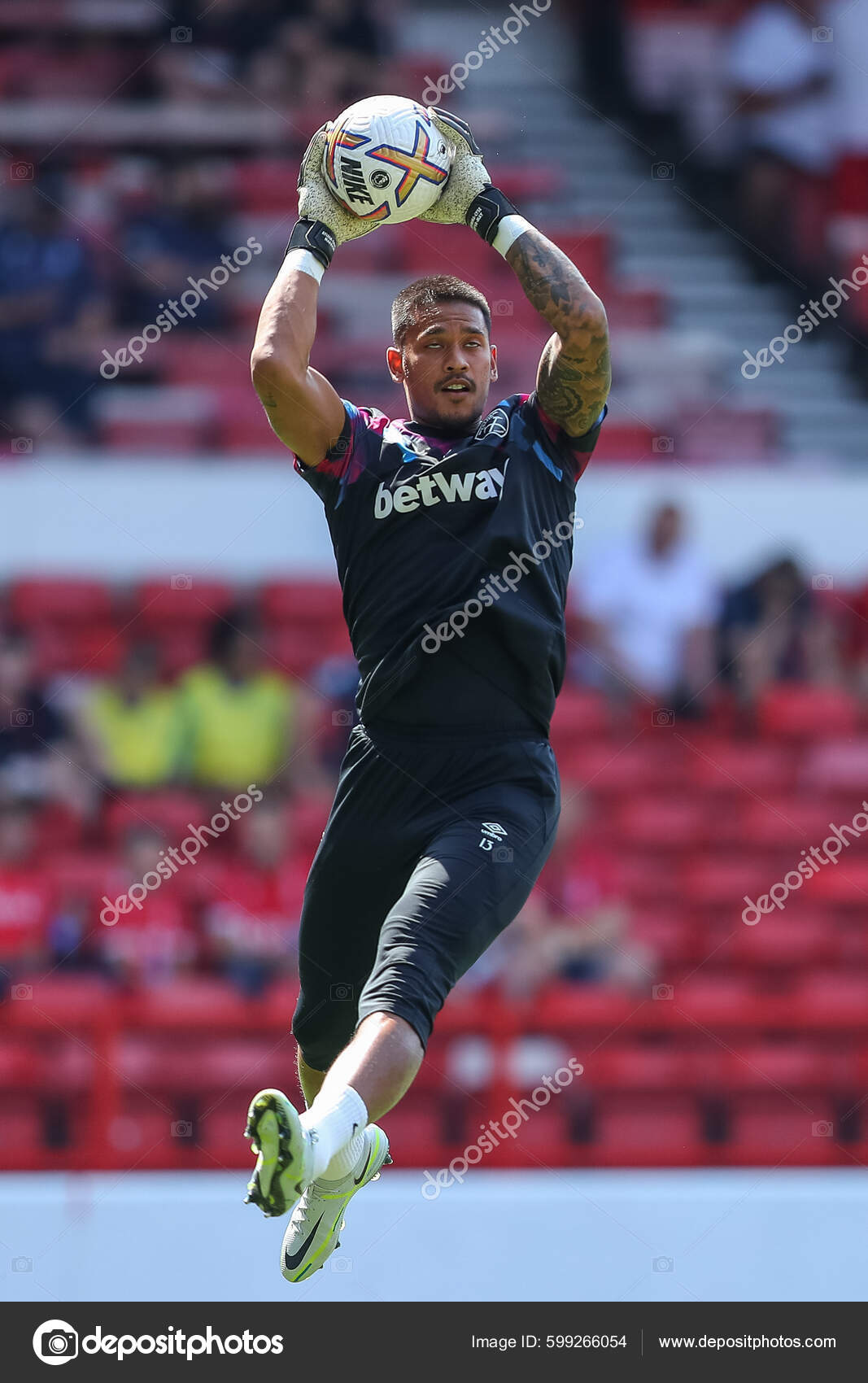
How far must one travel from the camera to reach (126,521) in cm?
1060

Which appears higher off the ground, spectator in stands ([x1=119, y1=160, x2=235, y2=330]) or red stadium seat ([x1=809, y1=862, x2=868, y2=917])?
spectator in stands ([x1=119, y1=160, x2=235, y2=330])

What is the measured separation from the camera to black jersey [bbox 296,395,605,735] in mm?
4645

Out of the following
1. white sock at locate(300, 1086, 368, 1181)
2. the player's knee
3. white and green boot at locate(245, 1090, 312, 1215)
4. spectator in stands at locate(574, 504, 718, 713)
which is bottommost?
white and green boot at locate(245, 1090, 312, 1215)

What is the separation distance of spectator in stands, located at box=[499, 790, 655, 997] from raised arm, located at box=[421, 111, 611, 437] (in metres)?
4.43

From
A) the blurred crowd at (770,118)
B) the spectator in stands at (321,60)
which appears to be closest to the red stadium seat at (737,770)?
the blurred crowd at (770,118)

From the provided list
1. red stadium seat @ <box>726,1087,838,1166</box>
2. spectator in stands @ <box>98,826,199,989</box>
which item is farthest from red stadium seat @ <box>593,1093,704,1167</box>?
spectator in stands @ <box>98,826,199,989</box>

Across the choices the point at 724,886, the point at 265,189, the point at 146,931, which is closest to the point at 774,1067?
the point at 724,886

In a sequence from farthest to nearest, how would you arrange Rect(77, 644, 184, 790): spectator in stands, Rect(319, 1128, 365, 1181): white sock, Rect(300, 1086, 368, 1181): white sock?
Rect(77, 644, 184, 790): spectator in stands
Rect(319, 1128, 365, 1181): white sock
Rect(300, 1086, 368, 1181): white sock

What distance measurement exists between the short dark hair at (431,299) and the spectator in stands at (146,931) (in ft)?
15.2

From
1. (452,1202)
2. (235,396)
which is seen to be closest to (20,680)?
(235,396)

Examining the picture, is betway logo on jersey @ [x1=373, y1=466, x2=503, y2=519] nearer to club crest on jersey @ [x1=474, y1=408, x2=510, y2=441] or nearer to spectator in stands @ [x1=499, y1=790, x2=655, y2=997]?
club crest on jersey @ [x1=474, y1=408, x2=510, y2=441]

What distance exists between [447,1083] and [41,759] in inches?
118

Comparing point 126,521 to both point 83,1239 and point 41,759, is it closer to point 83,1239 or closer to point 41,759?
point 41,759

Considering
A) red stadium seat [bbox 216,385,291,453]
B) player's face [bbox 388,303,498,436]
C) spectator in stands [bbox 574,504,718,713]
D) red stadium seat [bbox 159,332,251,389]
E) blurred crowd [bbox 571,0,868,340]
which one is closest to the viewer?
player's face [bbox 388,303,498,436]
